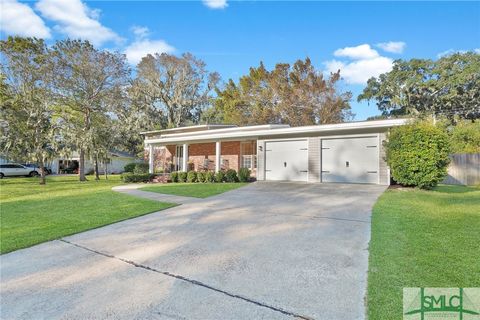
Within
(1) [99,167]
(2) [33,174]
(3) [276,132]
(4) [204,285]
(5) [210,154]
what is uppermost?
(3) [276,132]

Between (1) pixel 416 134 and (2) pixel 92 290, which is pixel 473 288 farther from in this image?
(1) pixel 416 134

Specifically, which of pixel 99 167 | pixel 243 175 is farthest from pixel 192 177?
pixel 99 167

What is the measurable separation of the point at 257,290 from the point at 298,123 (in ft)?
82.5

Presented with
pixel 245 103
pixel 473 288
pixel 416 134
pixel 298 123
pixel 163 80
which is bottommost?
pixel 473 288

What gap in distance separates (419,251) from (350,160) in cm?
843

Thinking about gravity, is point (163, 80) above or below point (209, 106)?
above

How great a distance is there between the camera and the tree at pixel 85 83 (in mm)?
18344

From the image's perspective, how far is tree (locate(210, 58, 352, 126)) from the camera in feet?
87.8

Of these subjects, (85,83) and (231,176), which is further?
(85,83)

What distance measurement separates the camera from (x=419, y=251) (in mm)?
3828

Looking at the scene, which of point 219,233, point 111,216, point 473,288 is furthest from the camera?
point 111,216

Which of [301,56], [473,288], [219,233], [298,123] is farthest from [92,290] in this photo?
[301,56]

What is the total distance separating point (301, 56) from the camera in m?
28.4

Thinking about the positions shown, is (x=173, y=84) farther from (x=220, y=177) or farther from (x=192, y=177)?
(x=220, y=177)
